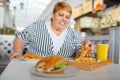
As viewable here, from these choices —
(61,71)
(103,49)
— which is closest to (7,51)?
(103,49)

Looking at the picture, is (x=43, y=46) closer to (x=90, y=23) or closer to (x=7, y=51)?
(x=7, y=51)

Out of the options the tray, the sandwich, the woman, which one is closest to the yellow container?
the tray

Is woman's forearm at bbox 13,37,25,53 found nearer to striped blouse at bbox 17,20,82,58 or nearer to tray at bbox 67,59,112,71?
striped blouse at bbox 17,20,82,58

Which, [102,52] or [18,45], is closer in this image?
[102,52]

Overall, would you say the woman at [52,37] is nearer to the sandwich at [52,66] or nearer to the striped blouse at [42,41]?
the striped blouse at [42,41]

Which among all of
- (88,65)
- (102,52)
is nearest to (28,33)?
(102,52)

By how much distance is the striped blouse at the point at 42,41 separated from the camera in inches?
74.4

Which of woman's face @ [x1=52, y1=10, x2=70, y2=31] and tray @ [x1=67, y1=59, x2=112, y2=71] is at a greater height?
woman's face @ [x1=52, y1=10, x2=70, y2=31]

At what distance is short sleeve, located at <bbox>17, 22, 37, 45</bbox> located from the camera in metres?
1.96

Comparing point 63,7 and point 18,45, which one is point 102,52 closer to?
point 63,7

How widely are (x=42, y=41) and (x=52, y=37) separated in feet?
0.33

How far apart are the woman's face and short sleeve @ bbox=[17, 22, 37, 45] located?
19 cm

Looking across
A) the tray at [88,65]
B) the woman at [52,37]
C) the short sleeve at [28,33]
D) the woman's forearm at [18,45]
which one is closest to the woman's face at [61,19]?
the woman at [52,37]

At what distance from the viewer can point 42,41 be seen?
6.28 ft
